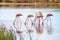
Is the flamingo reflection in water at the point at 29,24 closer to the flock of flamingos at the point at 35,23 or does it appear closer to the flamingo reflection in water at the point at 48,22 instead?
the flock of flamingos at the point at 35,23

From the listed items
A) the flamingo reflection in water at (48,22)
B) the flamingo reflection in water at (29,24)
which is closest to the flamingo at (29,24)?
the flamingo reflection in water at (29,24)

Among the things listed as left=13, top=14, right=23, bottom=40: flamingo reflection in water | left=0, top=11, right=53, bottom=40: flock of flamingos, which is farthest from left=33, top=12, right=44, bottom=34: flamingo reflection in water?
left=13, top=14, right=23, bottom=40: flamingo reflection in water

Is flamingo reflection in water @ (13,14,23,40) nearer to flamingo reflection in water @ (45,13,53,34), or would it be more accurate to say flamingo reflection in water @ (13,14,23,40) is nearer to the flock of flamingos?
the flock of flamingos

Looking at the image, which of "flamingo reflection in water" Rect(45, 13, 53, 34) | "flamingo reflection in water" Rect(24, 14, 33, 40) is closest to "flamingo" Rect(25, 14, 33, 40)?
"flamingo reflection in water" Rect(24, 14, 33, 40)

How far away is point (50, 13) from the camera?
12.6 feet

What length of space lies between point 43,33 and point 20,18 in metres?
0.22

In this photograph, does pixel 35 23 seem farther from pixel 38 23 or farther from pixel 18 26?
pixel 18 26

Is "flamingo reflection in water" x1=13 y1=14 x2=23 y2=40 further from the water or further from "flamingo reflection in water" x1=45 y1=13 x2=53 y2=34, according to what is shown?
"flamingo reflection in water" x1=45 y1=13 x2=53 y2=34

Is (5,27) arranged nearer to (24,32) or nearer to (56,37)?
(24,32)

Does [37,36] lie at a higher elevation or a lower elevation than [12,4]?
lower

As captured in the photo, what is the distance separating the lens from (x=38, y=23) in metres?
3.86

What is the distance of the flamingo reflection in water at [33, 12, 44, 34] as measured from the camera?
3855mm

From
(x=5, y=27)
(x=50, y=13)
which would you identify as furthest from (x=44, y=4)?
(x=5, y=27)

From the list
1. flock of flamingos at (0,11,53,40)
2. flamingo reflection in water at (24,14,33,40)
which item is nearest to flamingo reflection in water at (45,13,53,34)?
flock of flamingos at (0,11,53,40)
